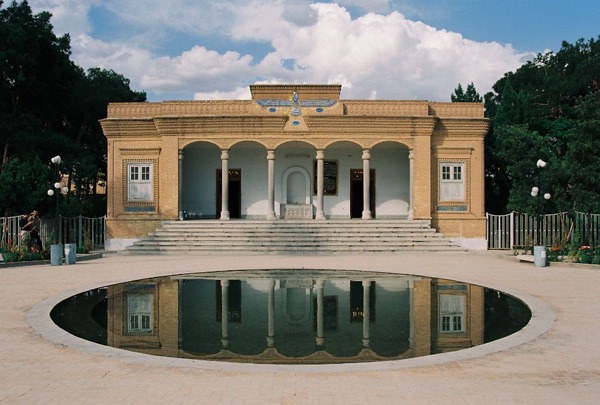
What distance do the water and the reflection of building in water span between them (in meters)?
0.02

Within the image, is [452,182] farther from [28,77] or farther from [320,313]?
[28,77]

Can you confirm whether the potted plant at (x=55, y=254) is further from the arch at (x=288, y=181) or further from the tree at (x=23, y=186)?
the arch at (x=288, y=181)

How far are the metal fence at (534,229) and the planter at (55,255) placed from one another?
16.4m

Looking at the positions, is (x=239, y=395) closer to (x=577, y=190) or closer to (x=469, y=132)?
(x=577, y=190)

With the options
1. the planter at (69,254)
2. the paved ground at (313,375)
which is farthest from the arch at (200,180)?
the paved ground at (313,375)

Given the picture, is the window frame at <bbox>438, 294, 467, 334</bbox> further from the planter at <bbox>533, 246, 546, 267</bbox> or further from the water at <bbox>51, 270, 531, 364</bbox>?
the planter at <bbox>533, 246, 546, 267</bbox>

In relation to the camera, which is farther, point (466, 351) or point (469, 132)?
point (469, 132)

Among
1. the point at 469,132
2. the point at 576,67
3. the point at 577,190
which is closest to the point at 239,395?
the point at 577,190

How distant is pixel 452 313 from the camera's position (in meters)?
9.13

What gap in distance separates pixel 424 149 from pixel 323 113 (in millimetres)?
4738

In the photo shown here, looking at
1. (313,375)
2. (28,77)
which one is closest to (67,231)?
(28,77)

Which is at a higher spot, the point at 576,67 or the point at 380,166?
the point at 576,67

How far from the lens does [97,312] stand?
9.16 meters

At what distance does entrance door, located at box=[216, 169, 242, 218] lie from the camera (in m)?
26.5
